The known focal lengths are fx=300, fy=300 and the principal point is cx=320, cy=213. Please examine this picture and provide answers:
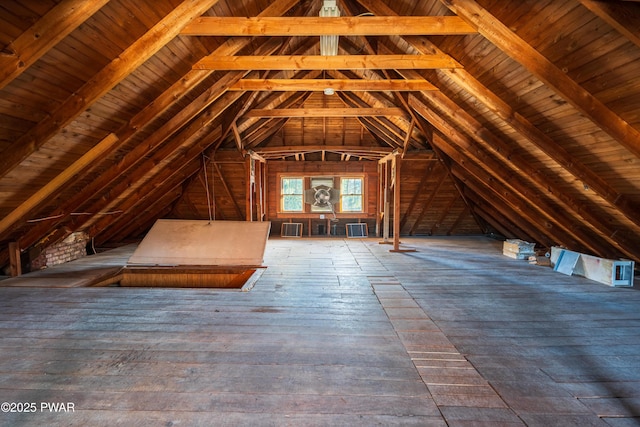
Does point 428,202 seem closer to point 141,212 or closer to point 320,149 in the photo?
point 320,149

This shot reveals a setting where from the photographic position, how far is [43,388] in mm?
2041

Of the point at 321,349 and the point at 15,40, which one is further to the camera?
the point at 321,349

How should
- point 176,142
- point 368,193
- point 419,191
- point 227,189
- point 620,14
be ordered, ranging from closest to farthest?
1. point 620,14
2. point 176,142
3. point 419,191
4. point 227,189
5. point 368,193

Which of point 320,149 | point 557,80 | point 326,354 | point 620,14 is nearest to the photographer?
point 620,14

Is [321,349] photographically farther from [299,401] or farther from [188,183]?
[188,183]

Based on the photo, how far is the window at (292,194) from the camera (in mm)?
10250

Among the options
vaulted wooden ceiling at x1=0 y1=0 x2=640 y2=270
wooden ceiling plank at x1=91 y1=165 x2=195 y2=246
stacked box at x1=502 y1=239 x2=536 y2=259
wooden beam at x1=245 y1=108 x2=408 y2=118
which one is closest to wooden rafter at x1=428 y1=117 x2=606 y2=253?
vaulted wooden ceiling at x1=0 y1=0 x2=640 y2=270

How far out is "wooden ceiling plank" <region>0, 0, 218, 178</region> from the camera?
2.89 metres

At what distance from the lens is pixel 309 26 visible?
319 centimetres

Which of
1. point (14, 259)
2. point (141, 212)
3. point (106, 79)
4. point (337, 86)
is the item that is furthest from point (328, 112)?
point (14, 259)

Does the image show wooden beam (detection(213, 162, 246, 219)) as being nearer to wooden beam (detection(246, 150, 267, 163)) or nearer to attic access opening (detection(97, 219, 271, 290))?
A: wooden beam (detection(246, 150, 267, 163))

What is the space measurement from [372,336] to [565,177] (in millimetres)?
3761

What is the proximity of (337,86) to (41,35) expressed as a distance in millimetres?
3638

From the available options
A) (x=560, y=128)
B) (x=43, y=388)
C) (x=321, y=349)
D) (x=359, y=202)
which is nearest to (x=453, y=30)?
(x=560, y=128)
